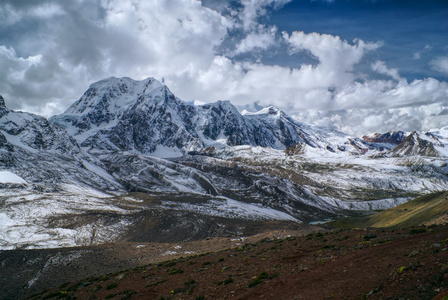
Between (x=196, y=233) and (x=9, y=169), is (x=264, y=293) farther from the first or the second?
(x=9, y=169)

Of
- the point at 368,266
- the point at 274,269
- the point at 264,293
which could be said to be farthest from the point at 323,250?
the point at 264,293

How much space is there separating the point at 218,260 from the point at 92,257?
44.1m

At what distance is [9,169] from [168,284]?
19093 centimetres

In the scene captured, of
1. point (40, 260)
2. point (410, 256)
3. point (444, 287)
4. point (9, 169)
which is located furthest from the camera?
point (9, 169)

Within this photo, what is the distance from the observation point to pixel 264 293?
61.2 ft

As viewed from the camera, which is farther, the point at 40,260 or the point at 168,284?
the point at 40,260

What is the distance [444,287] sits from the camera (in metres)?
12.7

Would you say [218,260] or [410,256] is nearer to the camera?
[410,256]

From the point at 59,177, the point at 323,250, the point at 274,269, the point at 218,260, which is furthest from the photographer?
the point at 59,177

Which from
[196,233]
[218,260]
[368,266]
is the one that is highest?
[368,266]

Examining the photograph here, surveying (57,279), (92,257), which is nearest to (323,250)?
(57,279)

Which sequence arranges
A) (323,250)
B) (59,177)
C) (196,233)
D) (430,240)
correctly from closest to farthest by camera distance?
(430,240), (323,250), (196,233), (59,177)

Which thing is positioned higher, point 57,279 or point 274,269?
point 274,269

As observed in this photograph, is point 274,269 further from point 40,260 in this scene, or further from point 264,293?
point 40,260
